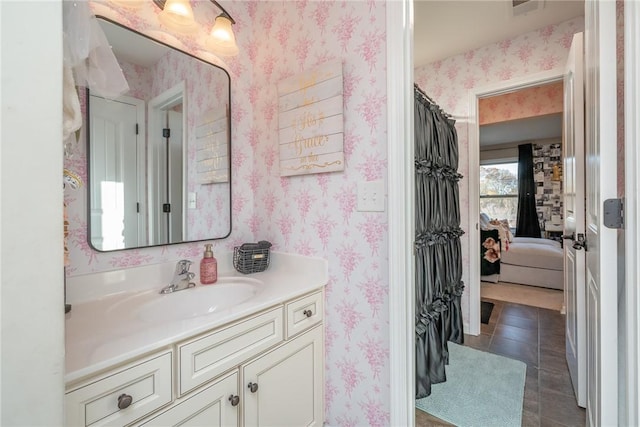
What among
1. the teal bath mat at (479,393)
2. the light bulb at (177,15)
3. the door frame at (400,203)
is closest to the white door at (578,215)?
the teal bath mat at (479,393)

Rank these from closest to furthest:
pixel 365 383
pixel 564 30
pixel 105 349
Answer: pixel 105 349, pixel 365 383, pixel 564 30

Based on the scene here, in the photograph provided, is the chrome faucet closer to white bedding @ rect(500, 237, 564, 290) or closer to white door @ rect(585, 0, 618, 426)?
white door @ rect(585, 0, 618, 426)

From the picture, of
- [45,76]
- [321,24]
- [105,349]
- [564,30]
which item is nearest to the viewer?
[45,76]

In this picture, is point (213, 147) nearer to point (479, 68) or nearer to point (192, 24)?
point (192, 24)

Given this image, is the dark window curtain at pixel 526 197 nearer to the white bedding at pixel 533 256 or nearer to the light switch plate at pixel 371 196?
the white bedding at pixel 533 256

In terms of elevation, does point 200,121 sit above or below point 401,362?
above

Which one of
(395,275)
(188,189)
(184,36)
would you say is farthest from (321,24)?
(395,275)

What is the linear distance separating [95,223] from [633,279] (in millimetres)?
1743

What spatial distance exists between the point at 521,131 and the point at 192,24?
603cm

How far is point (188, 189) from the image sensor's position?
4.48 feet

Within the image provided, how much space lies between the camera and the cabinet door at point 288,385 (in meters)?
0.98

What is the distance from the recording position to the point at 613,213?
831 mm

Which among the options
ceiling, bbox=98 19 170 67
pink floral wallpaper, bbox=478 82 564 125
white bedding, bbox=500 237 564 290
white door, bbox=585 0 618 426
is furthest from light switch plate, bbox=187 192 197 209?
white bedding, bbox=500 237 564 290

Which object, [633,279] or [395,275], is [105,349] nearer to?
[395,275]
